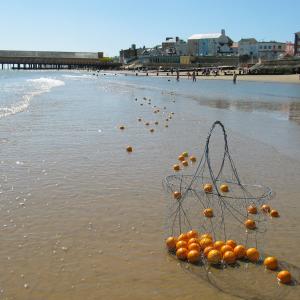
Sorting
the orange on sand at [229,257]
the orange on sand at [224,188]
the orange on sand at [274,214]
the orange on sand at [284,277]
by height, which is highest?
the orange on sand at [224,188]

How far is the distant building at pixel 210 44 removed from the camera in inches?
7441

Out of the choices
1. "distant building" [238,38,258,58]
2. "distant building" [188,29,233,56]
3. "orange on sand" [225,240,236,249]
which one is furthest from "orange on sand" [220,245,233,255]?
"distant building" [188,29,233,56]

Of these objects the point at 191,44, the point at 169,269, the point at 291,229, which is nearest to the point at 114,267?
the point at 169,269

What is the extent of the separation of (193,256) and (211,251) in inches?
10.2

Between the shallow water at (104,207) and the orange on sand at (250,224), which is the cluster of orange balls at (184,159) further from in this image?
the orange on sand at (250,224)

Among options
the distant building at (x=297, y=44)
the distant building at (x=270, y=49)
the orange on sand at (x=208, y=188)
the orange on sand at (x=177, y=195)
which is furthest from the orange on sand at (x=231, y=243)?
the distant building at (x=270, y=49)

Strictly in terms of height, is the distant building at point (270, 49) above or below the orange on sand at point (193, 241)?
above

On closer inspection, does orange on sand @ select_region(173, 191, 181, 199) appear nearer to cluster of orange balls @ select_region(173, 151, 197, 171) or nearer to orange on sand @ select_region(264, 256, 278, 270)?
cluster of orange balls @ select_region(173, 151, 197, 171)

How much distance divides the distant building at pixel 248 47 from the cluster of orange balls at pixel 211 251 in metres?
176

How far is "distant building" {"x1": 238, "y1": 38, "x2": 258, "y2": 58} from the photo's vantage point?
17750 centimetres

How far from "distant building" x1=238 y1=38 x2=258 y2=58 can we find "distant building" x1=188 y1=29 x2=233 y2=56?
807 centimetres

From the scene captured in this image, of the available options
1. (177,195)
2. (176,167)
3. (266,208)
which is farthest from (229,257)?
(176,167)

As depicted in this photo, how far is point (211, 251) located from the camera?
6.04m

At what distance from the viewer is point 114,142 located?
47.1 ft
